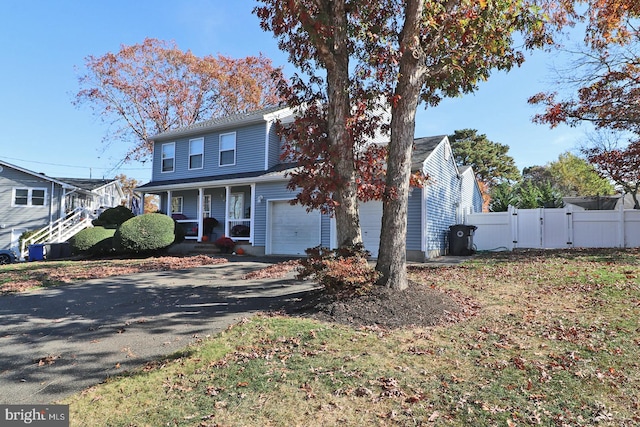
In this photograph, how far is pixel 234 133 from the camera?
17.5m

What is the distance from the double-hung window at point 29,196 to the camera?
2284 centimetres

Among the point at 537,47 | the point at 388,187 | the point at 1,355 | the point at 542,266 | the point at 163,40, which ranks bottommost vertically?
the point at 1,355

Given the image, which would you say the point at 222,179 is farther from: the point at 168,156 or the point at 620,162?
the point at 620,162

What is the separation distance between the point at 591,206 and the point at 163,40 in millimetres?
30469

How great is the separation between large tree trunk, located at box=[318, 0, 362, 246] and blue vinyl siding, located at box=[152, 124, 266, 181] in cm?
1057

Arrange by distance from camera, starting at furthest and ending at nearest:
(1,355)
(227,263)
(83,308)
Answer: (227,263) < (83,308) < (1,355)

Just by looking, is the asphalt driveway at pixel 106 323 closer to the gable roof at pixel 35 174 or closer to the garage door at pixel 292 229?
the garage door at pixel 292 229

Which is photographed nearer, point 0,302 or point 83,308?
point 83,308

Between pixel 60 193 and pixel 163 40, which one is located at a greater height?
pixel 163 40

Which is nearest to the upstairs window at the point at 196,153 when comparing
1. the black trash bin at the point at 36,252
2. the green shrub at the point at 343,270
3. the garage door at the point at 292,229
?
the garage door at the point at 292,229

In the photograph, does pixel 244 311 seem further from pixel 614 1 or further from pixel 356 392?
pixel 614 1

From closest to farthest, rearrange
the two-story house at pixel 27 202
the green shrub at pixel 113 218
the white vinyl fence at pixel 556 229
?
the white vinyl fence at pixel 556 229
the green shrub at pixel 113 218
the two-story house at pixel 27 202

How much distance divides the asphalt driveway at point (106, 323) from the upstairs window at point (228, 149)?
8936 mm

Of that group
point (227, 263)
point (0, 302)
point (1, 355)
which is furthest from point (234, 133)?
point (1, 355)
